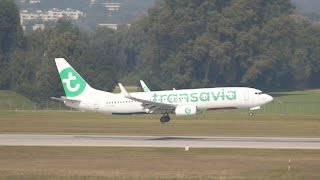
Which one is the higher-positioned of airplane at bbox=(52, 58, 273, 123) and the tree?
the tree

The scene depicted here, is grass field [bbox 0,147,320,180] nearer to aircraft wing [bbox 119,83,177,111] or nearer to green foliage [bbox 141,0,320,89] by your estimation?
aircraft wing [bbox 119,83,177,111]

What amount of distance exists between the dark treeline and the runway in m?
71.2

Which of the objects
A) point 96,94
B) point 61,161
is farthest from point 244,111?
point 61,161

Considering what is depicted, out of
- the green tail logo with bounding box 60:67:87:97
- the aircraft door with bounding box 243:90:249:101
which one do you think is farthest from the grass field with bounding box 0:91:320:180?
the green tail logo with bounding box 60:67:87:97

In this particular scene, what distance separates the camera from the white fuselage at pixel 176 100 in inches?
3152

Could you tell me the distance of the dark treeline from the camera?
149 meters

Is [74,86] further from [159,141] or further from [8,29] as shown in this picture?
[8,29]

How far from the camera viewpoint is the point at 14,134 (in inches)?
2859

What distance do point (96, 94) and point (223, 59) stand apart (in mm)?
69392

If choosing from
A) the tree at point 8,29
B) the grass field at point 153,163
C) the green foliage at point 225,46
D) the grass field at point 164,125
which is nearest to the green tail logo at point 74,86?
the grass field at point 164,125

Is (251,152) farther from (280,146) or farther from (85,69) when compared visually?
(85,69)

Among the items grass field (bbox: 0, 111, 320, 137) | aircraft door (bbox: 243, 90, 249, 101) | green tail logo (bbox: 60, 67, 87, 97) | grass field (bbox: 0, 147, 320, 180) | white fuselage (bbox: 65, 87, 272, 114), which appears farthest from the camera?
aircraft door (bbox: 243, 90, 249, 101)

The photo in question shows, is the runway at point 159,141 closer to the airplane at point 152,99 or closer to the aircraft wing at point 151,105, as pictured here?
the aircraft wing at point 151,105

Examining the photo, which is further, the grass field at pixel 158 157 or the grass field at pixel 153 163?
the grass field at pixel 158 157
